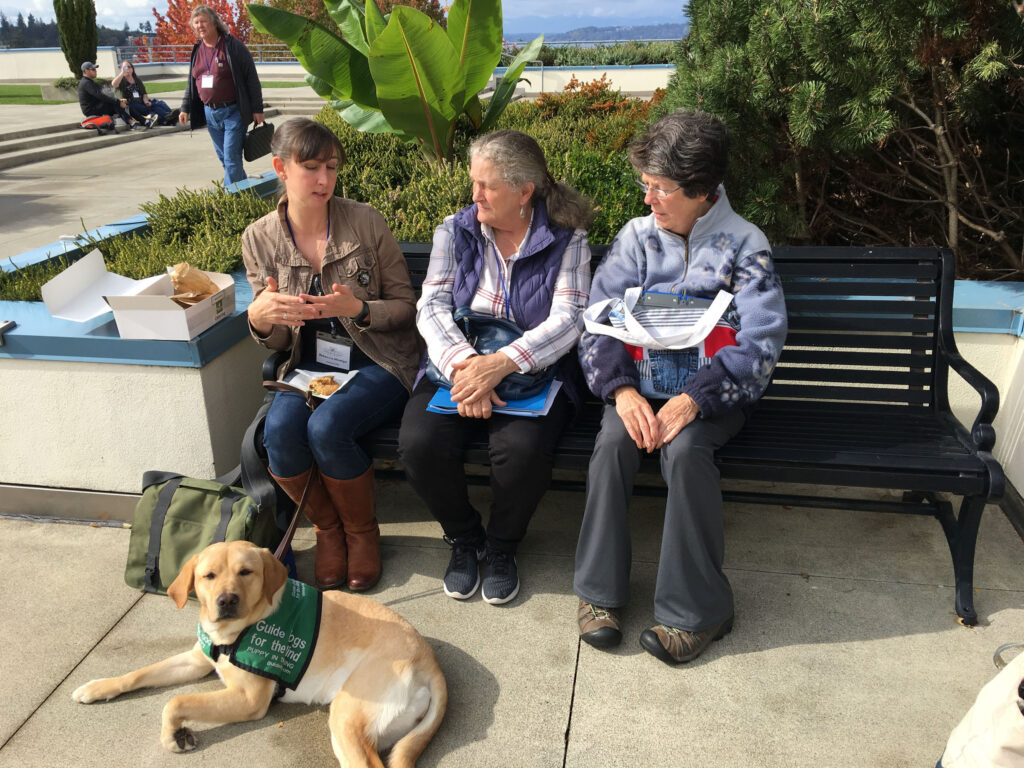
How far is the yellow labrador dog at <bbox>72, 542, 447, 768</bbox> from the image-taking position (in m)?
2.47

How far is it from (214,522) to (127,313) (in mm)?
999

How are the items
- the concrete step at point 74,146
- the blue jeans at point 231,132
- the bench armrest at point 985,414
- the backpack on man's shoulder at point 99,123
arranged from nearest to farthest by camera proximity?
the bench armrest at point 985,414 → the blue jeans at point 231,132 → the concrete step at point 74,146 → the backpack on man's shoulder at point 99,123

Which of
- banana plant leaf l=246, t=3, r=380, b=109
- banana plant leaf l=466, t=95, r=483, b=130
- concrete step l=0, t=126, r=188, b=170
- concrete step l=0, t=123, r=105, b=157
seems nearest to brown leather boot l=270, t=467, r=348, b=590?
banana plant leaf l=246, t=3, r=380, b=109

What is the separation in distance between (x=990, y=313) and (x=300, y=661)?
3.26 metres

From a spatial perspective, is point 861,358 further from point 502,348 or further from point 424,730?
point 424,730

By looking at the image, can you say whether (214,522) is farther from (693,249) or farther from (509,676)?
(693,249)

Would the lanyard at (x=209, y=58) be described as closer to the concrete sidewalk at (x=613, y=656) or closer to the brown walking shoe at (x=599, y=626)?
the concrete sidewalk at (x=613, y=656)

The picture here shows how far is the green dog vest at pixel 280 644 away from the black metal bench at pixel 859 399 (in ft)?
2.66

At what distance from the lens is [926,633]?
299 centimetres

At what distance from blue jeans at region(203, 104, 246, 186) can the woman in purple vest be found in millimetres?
6240

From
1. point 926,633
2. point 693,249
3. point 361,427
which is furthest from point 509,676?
point 693,249

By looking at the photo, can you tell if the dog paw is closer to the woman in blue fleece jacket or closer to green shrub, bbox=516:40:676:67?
the woman in blue fleece jacket

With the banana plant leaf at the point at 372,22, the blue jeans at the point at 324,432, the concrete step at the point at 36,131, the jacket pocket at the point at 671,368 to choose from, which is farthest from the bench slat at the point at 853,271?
the concrete step at the point at 36,131

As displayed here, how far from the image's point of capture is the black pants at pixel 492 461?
307 centimetres
